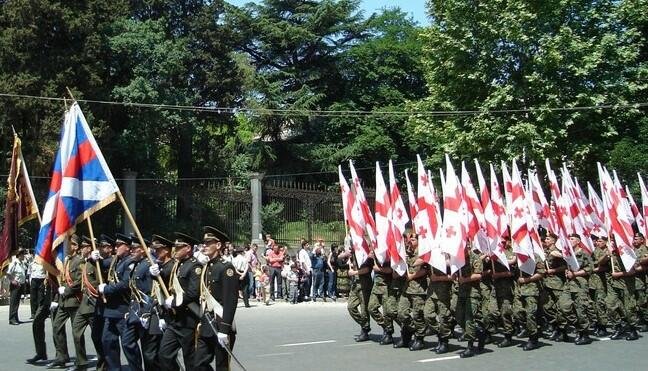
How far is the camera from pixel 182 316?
8.27m

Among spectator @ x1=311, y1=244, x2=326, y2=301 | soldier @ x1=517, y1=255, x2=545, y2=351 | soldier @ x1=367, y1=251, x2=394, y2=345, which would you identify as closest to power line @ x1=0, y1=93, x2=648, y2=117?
spectator @ x1=311, y1=244, x2=326, y2=301

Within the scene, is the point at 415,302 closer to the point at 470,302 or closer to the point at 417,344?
the point at 417,344

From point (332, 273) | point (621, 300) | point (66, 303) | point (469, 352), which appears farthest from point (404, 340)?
point (332, 273)

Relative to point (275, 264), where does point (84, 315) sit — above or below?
below

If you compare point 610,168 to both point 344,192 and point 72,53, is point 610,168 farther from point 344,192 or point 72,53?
point 72,53

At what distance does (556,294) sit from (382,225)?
10.3 ft

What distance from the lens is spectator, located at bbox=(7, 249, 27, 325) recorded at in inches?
699

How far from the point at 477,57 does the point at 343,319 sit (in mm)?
15944

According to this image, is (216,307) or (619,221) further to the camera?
(619,221)

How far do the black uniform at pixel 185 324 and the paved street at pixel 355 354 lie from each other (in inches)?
107

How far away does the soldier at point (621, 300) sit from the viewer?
13.7m

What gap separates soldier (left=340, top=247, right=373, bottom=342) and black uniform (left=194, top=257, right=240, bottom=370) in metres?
5.55

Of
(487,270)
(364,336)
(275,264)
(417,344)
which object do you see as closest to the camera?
(417,344)

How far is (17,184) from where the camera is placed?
12016mm
